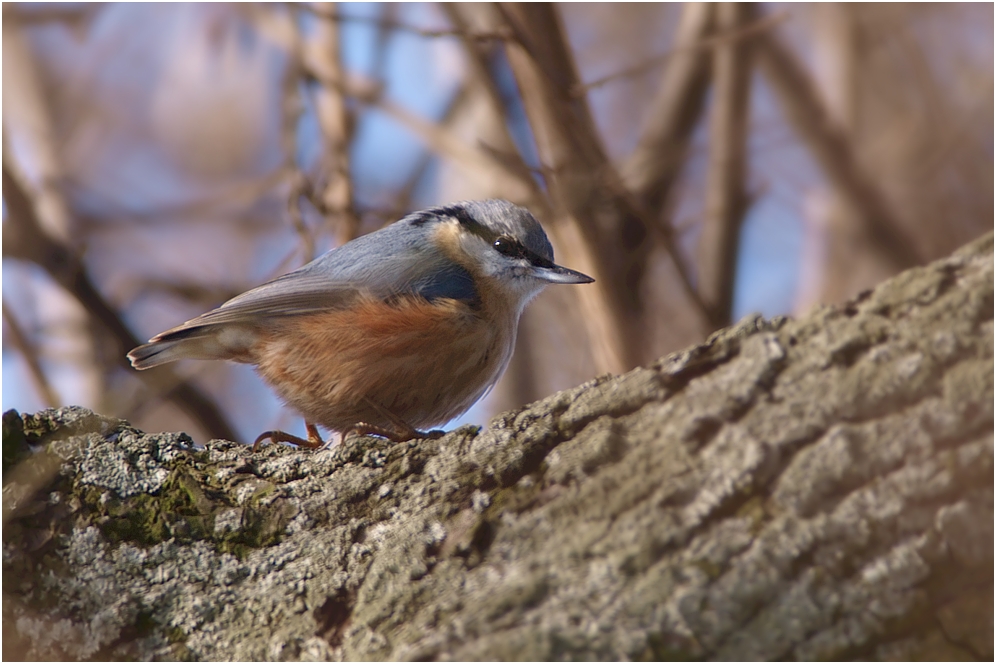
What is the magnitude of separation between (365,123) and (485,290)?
168cm

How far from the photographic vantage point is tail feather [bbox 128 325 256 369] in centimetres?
286

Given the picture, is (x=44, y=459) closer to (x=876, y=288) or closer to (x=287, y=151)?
(x=876, y=288)

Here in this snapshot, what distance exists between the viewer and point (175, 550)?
176 cm

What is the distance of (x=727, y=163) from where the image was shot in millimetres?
3795

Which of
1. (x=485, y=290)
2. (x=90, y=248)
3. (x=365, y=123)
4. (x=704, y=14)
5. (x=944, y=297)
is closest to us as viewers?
(x=944, y=297)

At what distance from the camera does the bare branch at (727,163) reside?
12.4 feet

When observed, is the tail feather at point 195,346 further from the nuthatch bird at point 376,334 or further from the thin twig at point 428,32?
the thin twig at point 428,32

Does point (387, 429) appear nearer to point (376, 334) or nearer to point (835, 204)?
point (376, 334)

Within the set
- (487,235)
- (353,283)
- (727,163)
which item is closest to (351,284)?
(353,283)

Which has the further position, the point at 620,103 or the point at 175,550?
the point at 620,103

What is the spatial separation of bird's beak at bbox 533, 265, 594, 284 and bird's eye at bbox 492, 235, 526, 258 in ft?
0.31

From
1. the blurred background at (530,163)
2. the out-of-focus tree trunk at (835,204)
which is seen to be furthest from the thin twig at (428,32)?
the out-of-focus tree trunk at (835,204)

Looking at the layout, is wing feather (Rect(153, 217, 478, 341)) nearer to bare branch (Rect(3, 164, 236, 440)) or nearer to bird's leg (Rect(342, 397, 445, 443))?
bird's leg (Rect(342, 397, 445, 443))

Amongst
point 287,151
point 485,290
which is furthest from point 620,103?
point 485,290
